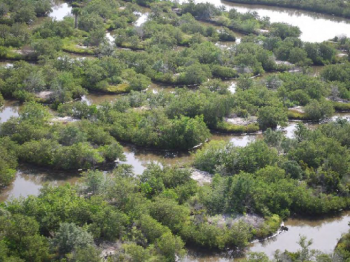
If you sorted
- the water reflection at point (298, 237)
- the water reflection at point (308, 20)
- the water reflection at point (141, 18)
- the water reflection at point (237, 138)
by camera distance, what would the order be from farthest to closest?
the water reflection at point (308, 20), the water reflection at point (141, 18), the water reflection at point (237, 138), the water reflection at point (298, 237)

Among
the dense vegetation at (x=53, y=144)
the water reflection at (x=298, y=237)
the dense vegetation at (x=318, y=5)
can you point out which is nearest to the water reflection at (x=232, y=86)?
the dense vegetation at (x=53, y=144)

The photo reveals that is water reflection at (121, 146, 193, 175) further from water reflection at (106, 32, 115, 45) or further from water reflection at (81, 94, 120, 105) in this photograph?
water reflection at (106, 32, 115, 45)

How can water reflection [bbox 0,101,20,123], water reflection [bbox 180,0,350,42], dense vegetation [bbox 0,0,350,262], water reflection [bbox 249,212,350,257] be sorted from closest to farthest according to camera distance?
dense vegetation [bbox 0,0,350,262] < water reflection [bbox 249,212,350,257] < water reflection [bbox 0,101,20,123] < water reflection [bbox 180,0,350,42]

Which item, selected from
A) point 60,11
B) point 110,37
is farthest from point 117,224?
point 60,11

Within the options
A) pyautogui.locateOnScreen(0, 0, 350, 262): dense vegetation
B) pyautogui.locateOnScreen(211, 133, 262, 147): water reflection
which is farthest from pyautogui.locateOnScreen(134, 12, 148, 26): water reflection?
pyautogui.locateOnScreen(211, 133, 262, 147): water reflection

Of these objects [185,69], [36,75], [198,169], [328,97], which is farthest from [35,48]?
[328,97]

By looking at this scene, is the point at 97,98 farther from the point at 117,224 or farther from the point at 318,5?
the point at 318,5

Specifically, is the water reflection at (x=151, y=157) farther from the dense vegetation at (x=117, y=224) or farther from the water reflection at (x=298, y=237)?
the water reflection at (x=298, y=237)

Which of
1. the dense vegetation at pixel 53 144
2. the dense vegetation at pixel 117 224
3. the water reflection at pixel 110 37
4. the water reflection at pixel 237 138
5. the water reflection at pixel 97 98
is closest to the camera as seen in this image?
the dense vegetation at pixel 117 224
